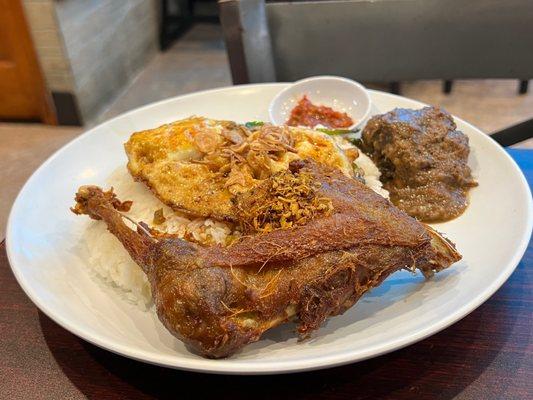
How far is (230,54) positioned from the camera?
2.40 m

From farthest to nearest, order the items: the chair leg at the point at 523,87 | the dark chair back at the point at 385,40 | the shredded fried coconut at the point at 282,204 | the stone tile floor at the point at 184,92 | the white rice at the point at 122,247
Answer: the chair leg at the point at 523,87 < the stone tile floor at the point at 184,92 < the dark chair back at the point at 385,40 < the white rice at the point at 122,247 < the shredded fried coconut at the point at 282,204

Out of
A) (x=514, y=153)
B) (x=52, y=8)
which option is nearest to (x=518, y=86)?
(x=514, y=153)

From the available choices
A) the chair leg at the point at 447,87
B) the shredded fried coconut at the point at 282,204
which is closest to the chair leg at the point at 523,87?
the chair leg at the point at 447,87

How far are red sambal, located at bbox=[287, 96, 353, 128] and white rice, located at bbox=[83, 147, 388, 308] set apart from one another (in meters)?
0.38

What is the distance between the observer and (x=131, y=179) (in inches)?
71.4

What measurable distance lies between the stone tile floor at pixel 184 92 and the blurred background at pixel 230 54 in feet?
0.04

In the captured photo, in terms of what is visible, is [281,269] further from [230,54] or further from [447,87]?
[447,87]

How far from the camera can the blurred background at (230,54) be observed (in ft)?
8.11

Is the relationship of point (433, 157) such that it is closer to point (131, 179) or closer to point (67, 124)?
point (131, 179)

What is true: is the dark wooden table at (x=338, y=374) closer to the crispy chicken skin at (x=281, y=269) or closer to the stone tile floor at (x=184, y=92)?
the crispy chicken skin at (x=281, y=269)

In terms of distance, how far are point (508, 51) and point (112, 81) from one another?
3.30 m

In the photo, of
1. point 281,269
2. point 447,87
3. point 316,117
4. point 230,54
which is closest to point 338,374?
point 281,269

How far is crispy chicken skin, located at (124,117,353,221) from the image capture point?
1.51 metres

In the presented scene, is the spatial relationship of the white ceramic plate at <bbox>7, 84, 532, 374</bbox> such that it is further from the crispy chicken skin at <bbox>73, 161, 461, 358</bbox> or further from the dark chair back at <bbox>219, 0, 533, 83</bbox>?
the dark chair back at <bbox>219, 0, 533, 83</bbox>
